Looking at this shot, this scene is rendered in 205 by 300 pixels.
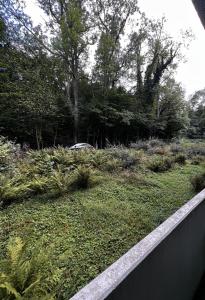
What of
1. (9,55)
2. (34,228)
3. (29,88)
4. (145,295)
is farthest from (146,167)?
(9,55)

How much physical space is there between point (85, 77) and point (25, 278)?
1763 centimetres

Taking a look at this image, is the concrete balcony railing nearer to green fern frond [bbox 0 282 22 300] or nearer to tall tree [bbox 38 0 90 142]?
green fern frond [bbox 0 282 22 300]

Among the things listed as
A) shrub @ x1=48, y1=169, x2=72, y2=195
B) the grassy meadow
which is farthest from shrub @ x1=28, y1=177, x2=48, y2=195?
shrub @ x1=48, y1=169, x2=72, y2=195

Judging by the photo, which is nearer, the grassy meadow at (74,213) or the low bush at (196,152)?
the grassy meadow at (74,213)

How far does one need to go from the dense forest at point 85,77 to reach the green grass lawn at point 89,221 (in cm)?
871

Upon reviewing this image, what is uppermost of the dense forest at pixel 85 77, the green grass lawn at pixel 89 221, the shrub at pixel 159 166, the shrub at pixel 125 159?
the dense forest at pixel 85 77

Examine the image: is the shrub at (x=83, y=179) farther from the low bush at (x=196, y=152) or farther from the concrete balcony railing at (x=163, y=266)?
the low bush at (x=196, y=152)

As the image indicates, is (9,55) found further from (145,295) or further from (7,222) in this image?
(145,295)

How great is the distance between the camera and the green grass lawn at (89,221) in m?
2.44

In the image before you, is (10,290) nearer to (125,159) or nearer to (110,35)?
(125,159)

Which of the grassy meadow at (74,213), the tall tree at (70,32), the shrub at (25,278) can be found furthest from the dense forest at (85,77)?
the shrub at (25,278)

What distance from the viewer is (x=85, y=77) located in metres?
17.9

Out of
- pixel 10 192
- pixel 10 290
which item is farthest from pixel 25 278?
pixel 10 192

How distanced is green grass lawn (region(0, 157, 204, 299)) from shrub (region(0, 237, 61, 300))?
0.62ft
